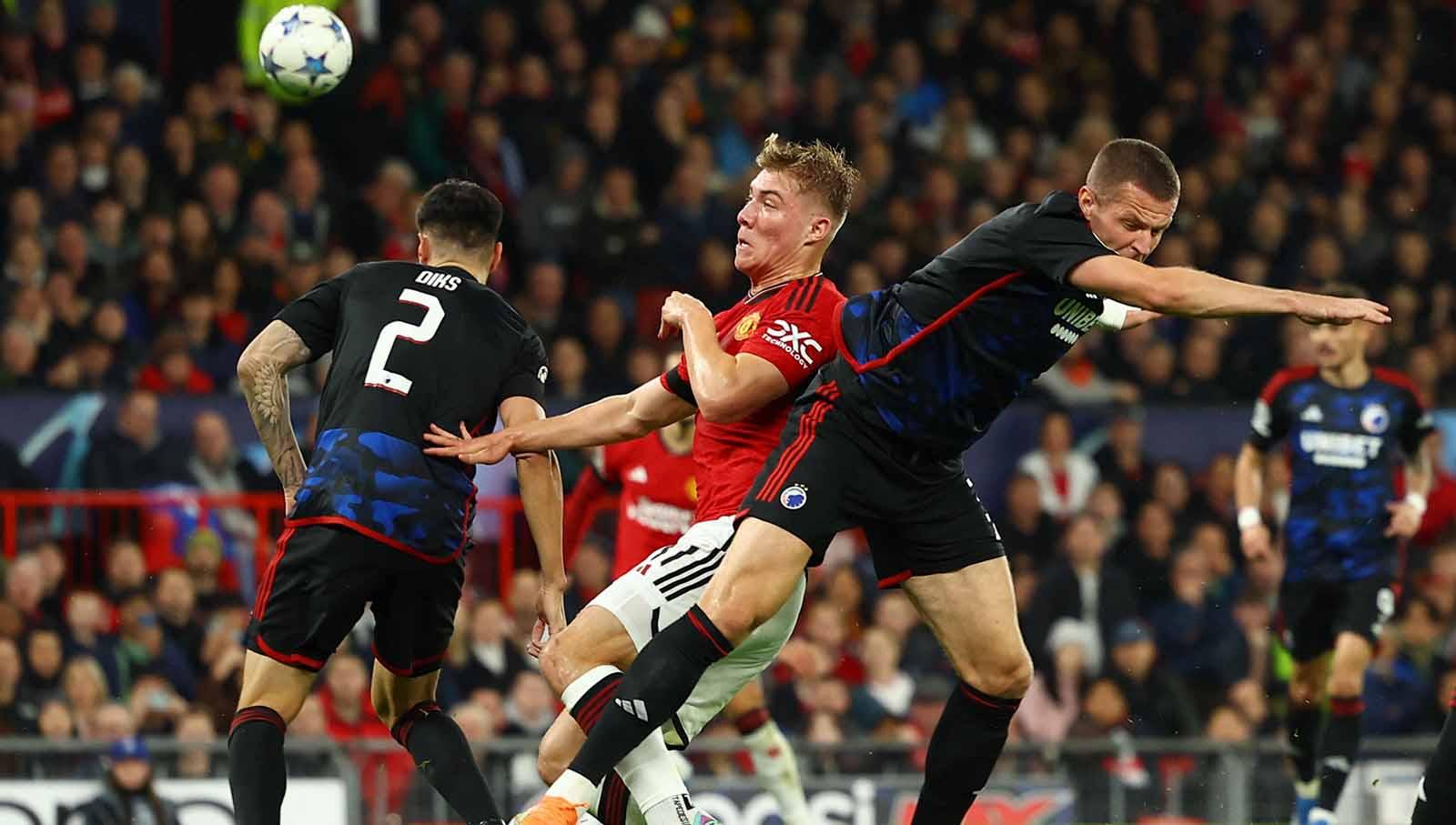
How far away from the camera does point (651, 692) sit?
6445mm

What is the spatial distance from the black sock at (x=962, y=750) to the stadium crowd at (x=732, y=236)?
437cm

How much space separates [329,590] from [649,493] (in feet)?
10.2

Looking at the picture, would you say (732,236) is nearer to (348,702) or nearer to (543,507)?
(348,702)

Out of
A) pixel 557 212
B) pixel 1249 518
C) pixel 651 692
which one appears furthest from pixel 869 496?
pixel 557 212

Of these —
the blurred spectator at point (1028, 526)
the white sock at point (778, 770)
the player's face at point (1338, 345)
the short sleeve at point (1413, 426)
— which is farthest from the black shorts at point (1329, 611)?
the blurred spectator at point (1028, 526)

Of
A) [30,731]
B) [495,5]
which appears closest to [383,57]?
[495,5]

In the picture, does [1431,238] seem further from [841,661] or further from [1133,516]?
[841,661]

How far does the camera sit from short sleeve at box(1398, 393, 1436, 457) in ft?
34.8

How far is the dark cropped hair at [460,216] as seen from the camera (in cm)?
723

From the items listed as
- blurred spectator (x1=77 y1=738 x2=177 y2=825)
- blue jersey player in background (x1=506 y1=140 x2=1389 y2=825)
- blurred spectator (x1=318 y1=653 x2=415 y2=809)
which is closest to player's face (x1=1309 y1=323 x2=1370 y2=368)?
blue jersey player in background (x1=506 y1=140 x2=1389 y2=825)

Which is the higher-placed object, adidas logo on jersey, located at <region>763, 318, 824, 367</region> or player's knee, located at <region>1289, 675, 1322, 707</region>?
adidas logo on jersey, located at <region>763, 318, 824, 367</region>

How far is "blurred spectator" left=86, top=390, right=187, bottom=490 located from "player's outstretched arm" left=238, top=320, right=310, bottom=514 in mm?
5778

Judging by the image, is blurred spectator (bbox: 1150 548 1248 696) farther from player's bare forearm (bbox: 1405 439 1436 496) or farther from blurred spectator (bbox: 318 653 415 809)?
blurred spectator (bbox: 318 653 415 809)

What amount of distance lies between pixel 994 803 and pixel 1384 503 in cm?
256
